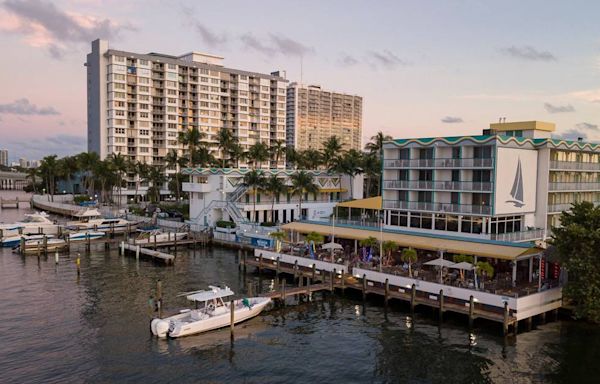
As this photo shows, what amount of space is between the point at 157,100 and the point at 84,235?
310 ft

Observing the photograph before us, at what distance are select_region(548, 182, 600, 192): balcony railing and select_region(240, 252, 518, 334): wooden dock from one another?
2404 centimetres

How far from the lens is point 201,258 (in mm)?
74438

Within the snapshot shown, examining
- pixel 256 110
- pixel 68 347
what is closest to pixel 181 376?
pixel 68 347

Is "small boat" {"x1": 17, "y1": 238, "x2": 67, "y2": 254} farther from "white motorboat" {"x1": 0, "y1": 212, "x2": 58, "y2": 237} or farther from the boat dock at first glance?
the boat dock

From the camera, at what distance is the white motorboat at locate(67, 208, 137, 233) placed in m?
94.3

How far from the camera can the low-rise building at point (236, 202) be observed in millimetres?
93438

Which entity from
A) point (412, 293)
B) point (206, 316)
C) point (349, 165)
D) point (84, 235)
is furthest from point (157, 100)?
point (412, 293)

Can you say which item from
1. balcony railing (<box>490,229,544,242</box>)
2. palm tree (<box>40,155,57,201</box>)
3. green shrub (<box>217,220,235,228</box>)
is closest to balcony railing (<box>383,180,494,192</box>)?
balcony railing (<box>490,229,544,242</box>)

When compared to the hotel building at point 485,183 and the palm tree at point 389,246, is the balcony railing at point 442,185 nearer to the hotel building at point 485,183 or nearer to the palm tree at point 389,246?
the hotel building at point 485,183

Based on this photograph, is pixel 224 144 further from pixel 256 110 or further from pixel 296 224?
pixel 256 110

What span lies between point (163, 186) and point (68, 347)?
127117 millimetres

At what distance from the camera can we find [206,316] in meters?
41.8

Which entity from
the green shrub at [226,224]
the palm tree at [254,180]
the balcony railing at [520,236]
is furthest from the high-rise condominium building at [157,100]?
the balcony railing at [520,236]

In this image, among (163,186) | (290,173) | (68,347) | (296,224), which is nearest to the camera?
(68,347)
